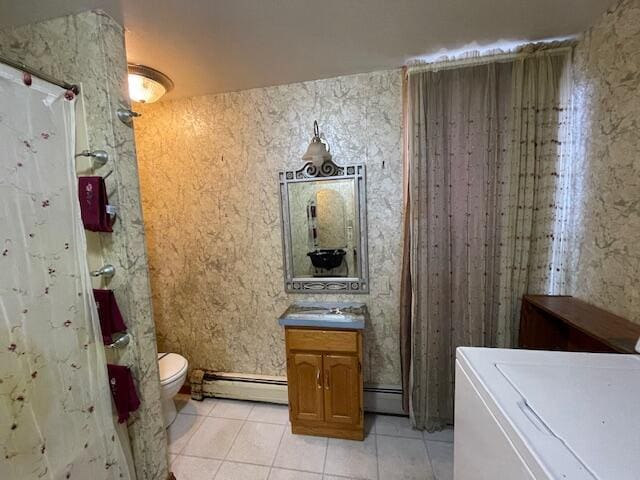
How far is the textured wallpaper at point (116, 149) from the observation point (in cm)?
118

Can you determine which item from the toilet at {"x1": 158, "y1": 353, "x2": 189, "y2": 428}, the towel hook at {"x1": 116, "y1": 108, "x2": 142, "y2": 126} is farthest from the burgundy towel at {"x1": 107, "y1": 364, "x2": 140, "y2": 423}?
the towel hook at {"x1": 116, "y1": 108, "x2": 142, "y2": 126}

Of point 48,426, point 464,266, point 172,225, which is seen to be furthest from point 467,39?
point 48,426

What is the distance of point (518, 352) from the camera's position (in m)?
0.97

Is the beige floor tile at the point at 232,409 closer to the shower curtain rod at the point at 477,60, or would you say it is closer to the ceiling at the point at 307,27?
the ceiling at the point at 307,27

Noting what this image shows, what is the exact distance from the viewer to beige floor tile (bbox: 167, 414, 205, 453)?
5.66 feet

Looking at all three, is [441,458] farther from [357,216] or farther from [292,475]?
[357,216]

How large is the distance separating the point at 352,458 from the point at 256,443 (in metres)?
0.61

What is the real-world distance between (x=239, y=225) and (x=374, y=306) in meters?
1.14

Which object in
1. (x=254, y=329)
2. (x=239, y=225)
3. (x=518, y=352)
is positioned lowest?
A: (x=254, y=329)

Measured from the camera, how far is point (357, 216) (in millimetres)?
1817

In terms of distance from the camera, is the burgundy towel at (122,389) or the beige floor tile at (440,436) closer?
the burgundy towel at (122,389)

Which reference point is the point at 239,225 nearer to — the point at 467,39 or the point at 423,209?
the point at 423,209

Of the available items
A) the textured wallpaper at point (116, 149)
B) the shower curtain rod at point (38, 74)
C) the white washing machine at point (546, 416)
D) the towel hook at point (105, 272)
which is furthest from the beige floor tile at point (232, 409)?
the shower curtain rod at point (38, 74)

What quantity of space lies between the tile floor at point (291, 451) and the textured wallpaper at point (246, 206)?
0.32 m
